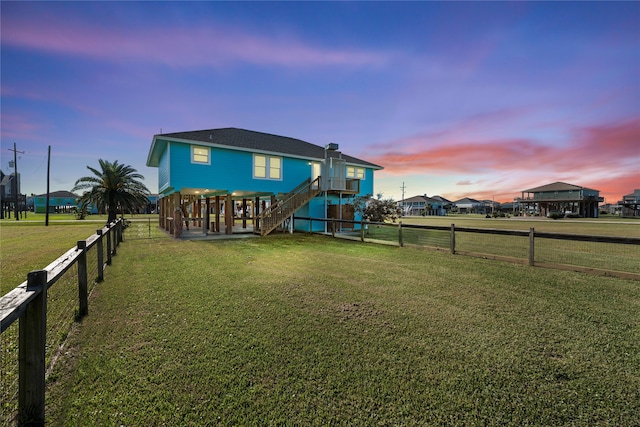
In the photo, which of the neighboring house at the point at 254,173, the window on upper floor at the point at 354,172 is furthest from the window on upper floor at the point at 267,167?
the window on upper floor at the point at 354,172

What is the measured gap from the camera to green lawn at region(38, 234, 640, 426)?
2295 millimetres

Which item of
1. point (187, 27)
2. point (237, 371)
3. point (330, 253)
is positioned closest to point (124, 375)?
point (237, 371)

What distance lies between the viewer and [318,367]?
286 centimetres

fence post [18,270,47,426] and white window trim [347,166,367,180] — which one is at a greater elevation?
white window trim [347,166,367,180]

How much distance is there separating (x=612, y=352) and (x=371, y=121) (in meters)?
20.8

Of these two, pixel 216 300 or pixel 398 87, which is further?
pixel 398 87

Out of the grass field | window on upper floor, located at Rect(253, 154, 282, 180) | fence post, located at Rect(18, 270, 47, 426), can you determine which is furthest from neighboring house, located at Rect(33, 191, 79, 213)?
fence post, located at Rect(18, 270, 47, 426)

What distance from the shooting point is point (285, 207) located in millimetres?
16344

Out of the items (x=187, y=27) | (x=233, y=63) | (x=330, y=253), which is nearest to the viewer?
(x=330, y=253)

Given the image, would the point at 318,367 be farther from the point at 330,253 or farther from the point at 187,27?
the point at 187,27

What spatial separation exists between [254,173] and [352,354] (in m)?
15.0

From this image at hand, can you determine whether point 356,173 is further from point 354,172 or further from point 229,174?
point 229,174

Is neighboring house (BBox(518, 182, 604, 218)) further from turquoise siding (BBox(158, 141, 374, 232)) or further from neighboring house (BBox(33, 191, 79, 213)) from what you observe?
neighboring house (BBox(33, 191, 79, 213))

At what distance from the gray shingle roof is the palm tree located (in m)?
7.24
